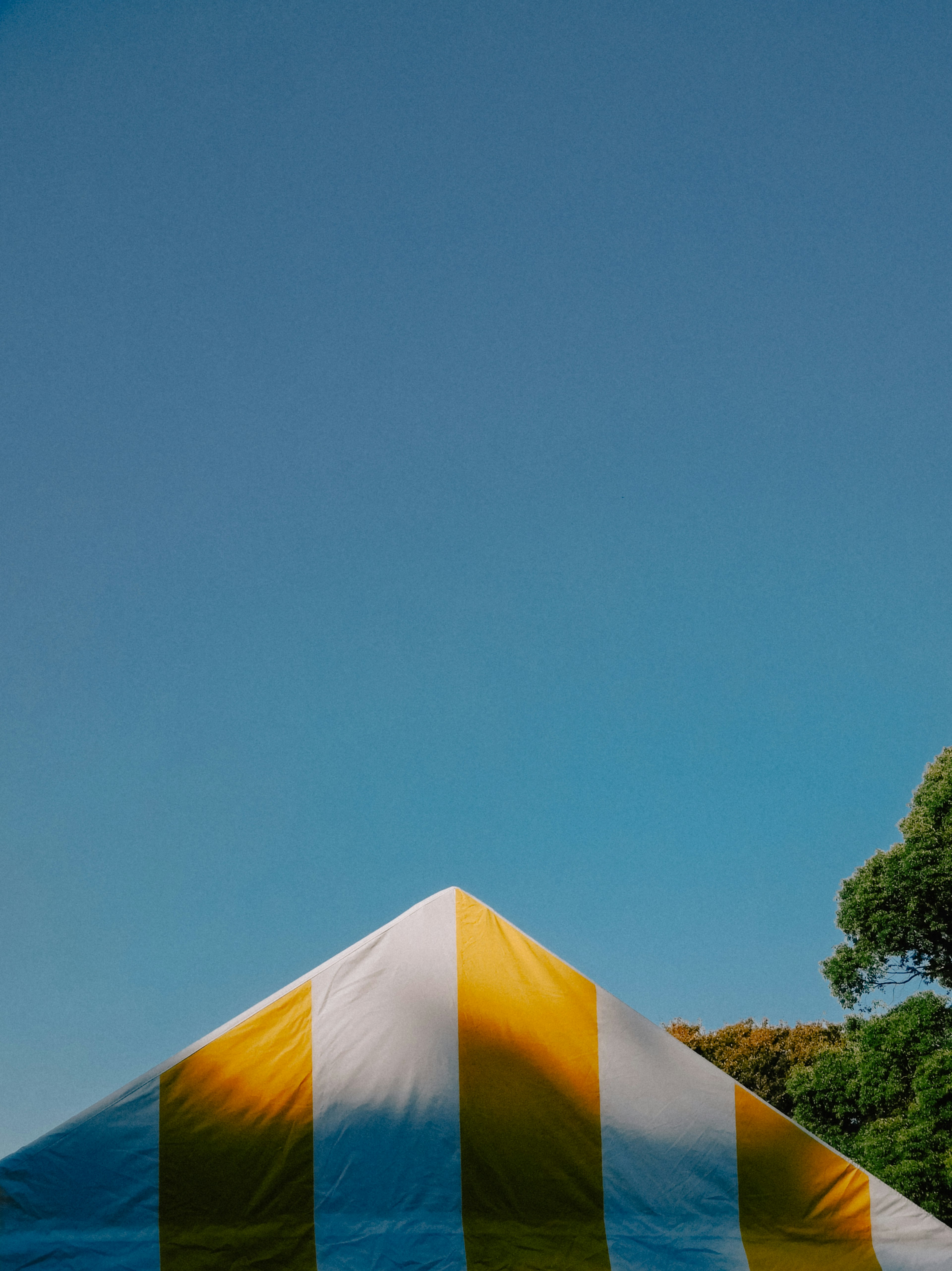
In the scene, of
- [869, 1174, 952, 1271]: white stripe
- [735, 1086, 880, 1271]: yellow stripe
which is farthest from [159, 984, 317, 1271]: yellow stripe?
[869, 1174, 952, 1271]: white stripe

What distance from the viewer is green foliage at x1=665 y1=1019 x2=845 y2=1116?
2516 cm

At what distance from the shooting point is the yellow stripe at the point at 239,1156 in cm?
265

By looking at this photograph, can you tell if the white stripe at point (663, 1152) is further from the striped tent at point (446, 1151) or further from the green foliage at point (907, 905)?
the green foliage at point (907, 905)

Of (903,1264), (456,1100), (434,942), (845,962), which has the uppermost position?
(845,962)

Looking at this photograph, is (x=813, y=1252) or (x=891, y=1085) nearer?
(x=813, y=1252)

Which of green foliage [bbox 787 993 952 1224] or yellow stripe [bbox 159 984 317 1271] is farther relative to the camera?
green foliage [bbox 787 993 952 1224]

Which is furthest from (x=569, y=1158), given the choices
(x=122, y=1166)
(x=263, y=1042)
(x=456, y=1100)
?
(x=122, y=1166)

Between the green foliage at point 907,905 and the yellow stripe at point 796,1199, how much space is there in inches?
397

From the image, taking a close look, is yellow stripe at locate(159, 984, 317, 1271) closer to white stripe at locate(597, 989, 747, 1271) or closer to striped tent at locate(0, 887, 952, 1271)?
striped tent at locate(0, 887, 952, 1271)

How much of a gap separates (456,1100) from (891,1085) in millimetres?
10910

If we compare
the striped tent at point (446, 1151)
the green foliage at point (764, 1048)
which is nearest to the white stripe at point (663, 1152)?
the striped tent at point (446, 1151)

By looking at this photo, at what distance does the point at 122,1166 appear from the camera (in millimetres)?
2658

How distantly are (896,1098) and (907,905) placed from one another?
6.99 feet

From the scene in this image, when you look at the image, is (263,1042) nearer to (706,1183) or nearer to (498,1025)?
(498,1025)
